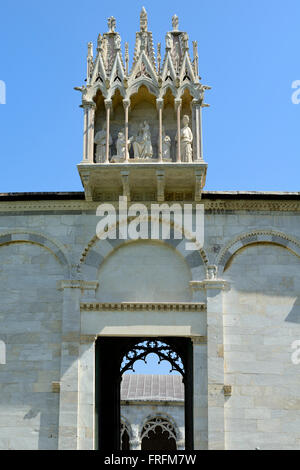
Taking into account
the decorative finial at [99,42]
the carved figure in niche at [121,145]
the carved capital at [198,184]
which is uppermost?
the decorative finial at [99,42]

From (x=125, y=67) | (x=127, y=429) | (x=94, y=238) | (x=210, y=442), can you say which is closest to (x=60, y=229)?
(x=94, y=238)

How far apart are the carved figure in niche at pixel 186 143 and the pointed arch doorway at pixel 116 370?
4.64 meters

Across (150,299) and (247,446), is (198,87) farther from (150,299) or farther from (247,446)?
(247,446)

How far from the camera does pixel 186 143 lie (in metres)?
18.0

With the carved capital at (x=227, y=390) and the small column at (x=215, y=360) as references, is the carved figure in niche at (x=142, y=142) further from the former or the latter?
the carved capital at (x=227, y=390)

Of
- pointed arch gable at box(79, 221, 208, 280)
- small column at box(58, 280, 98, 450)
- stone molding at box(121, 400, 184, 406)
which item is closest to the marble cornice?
pointed arch gable at box(79, 221, 208, 280)

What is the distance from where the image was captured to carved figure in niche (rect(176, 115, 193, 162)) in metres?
17.8

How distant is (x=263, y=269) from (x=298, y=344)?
198 centimetres

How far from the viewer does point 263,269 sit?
1764 centimetres

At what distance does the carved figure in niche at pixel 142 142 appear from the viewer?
17969 mm

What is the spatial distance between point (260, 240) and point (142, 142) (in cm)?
384

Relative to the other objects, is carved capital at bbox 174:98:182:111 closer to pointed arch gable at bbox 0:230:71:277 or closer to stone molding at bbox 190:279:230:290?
stone molding at bbox 190:279:230:290

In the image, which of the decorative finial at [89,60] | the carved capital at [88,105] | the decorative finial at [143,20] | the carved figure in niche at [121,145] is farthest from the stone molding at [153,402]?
the decorative finial at [143,20]

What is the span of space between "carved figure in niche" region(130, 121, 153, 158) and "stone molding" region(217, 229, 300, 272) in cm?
301
